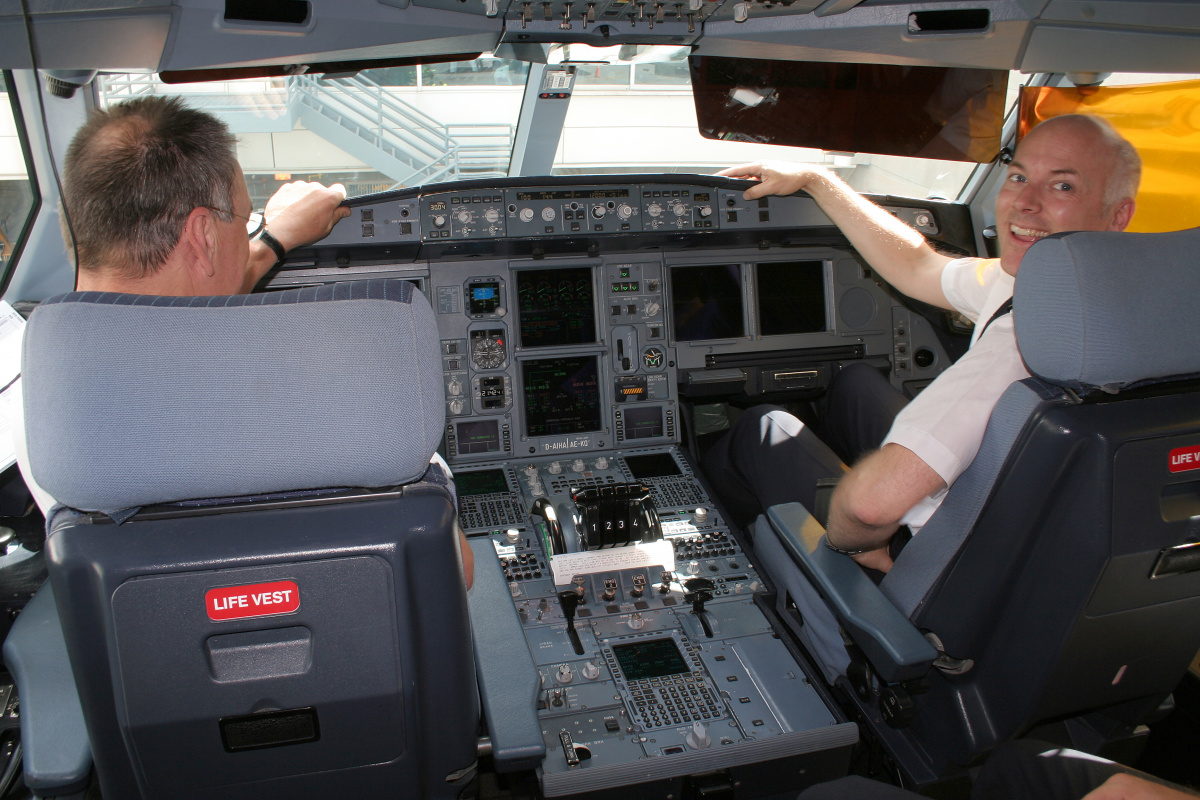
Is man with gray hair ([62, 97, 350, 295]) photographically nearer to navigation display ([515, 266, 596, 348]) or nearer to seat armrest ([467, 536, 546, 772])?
seat armrest ([467, 536, 546, 772])

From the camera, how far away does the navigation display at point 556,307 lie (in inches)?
125

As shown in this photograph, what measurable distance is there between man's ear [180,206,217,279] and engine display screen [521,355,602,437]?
1900 millimetres

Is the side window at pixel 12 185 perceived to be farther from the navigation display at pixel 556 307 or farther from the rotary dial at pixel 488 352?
the navigation display at pixel 556 307

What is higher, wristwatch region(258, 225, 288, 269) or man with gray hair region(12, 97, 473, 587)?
man with gray hair region(12, 97, 473, 587)

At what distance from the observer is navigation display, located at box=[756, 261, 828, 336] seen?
338 centimetres

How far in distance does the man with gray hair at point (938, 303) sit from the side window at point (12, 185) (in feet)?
7.92

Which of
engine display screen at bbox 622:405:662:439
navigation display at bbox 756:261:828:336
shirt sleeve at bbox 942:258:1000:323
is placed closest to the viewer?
shirt sleeve at bbox 942:258:1000:323

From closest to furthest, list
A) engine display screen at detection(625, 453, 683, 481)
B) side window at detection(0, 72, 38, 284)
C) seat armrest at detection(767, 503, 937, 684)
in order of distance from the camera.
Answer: seat armrest at detection(767, 503, 937, 684) → side window at detection(0, 72, 38, 284) → engine display screen at detection(625, 453, 683, 481)

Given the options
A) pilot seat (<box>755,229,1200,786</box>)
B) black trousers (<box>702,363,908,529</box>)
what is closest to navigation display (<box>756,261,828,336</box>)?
black trousers (<box>702,363,908,529</box>)

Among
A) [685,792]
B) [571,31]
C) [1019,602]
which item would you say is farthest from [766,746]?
[571,31]

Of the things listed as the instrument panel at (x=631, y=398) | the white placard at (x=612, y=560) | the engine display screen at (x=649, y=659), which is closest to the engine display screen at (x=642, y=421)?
the instrument panel at (x=631, y=398)

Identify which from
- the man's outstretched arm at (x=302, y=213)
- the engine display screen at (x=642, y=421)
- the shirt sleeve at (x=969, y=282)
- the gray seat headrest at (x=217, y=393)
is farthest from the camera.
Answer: the engine display screen at (x=642, y=421)

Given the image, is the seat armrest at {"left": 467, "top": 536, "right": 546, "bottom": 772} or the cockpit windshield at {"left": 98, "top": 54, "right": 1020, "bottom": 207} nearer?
the seat armrest at {"left": 467, "top": 536, "right": 546, "bottom": 772}

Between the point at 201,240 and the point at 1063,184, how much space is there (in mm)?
1894
